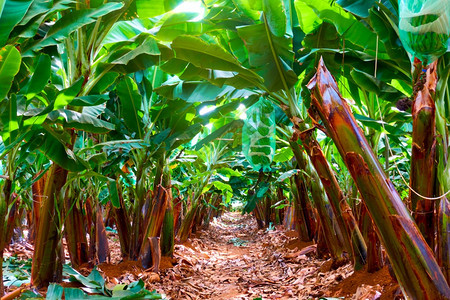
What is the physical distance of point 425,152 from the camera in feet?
5.44

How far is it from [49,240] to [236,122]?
204 cm

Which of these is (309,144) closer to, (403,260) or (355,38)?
(355,38)

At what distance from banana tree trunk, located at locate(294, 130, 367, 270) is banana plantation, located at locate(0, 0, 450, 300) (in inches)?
0.6

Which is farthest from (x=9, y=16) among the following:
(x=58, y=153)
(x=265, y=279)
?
(x=265, y=279)

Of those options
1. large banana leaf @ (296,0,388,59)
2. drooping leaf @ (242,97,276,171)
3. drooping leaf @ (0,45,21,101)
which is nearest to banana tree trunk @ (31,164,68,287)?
drooping leaf @ (0,45,21,101)

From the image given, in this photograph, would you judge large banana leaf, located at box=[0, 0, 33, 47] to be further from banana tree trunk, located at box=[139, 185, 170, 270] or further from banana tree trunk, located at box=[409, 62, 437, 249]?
banana tree trunk, located at box=[139, 185, 170, 270]

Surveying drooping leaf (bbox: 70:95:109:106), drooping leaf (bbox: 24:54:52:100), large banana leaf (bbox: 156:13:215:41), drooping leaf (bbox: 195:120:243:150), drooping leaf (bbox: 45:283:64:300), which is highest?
large banana leaf (bbox: 156:13:215:41)

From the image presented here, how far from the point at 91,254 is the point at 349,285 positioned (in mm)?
2755

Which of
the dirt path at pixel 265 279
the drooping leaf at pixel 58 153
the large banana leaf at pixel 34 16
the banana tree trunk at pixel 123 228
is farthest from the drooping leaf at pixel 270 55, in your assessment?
the banana tree trunk at pixel 123 228

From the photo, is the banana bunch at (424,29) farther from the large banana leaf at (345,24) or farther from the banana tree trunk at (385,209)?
the large banana leaf at (345,24)

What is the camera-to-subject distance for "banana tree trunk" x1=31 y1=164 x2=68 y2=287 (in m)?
2.31

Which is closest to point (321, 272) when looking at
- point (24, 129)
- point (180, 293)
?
point (180, 293)

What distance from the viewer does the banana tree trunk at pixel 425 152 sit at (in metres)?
1.65

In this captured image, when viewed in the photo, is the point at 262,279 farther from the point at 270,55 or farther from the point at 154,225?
the point at 270,55
